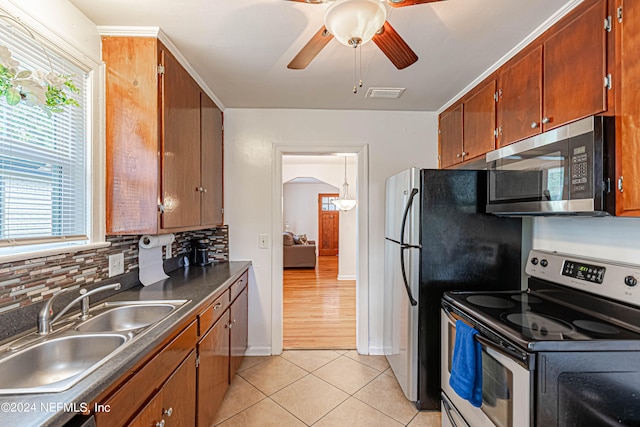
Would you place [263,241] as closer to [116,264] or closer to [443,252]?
[116,264]

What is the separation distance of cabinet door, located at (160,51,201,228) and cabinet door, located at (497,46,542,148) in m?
2.04

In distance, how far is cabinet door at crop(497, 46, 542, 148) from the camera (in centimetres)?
160

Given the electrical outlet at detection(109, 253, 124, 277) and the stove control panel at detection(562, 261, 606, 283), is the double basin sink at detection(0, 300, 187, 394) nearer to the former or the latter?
the electrical outlet at detection(109, 253, 124, 277)

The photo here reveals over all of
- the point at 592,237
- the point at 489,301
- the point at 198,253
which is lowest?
the point at 489,301

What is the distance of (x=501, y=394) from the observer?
1287 millimetres

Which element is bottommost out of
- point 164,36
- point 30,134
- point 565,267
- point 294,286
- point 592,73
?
point 294,286

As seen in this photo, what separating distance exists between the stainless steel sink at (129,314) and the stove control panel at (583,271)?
2077 mm

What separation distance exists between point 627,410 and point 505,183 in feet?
3.60

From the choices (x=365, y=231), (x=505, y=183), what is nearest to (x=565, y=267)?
(x=505, y=183)

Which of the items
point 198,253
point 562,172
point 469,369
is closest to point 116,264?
point 198,253

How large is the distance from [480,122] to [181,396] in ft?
8.05

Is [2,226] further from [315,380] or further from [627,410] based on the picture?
[627,410]

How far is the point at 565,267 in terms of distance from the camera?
1.67 meters

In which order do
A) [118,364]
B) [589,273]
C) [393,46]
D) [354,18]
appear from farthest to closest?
[589,273]
[393,46]
[354,18]
[118,364]
